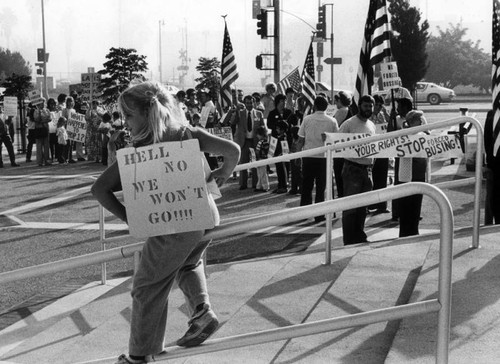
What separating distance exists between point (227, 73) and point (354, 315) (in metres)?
17.1

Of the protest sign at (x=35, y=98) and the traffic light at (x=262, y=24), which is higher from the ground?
the traffic light at (x=262, y=24)

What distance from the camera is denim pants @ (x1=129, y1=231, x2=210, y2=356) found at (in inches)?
149

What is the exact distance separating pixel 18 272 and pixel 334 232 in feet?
23.2

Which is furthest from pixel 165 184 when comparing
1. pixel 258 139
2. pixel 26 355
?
pixel 258 139

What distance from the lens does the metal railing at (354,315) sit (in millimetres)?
3283

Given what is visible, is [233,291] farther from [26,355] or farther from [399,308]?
[399,308]

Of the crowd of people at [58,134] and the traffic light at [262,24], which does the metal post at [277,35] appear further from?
the crowd of people at [58,134]

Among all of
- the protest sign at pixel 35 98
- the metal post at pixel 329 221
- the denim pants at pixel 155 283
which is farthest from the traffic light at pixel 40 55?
the denim pants at pixel 155 283

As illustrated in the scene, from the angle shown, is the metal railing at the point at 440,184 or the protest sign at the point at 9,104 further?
the protest sign at the point at 9,104

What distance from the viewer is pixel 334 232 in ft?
34.4

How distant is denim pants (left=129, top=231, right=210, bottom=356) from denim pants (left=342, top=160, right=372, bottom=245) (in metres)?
5.23

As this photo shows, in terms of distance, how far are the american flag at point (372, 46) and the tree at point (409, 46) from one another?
1497 inches

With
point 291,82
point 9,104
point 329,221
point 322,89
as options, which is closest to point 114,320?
point 329,221

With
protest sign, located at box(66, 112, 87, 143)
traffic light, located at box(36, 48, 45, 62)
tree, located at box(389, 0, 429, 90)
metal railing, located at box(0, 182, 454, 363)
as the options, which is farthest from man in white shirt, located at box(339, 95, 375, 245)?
traffic light, located at box(36, 48, 45, 62)
